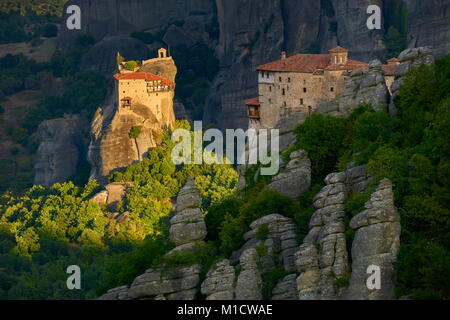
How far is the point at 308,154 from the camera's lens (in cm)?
6569

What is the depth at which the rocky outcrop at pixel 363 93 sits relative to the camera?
216 ft

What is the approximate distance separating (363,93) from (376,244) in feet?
45.9

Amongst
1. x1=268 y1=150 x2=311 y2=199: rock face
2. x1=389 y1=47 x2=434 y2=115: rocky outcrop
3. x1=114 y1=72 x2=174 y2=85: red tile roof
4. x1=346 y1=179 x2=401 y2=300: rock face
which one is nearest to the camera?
x1=346 y1=179 x2=401 y2=300: rock face

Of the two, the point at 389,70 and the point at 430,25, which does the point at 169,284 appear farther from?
the point at 430,25

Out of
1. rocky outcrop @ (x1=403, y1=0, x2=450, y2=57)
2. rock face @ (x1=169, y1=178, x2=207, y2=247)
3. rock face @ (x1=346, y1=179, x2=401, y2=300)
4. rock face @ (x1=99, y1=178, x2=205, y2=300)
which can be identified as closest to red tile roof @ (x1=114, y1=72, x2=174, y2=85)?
rocky outcrop @ (x1=403, y1=0, x2=450, y2=57)

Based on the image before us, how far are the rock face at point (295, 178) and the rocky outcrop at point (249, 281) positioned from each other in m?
6.73

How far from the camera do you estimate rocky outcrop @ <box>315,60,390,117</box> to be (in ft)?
216

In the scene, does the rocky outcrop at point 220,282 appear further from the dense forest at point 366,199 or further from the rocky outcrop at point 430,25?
the rocky outcrop at point 430,25

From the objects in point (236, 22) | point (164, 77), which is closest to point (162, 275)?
point (164, 77)

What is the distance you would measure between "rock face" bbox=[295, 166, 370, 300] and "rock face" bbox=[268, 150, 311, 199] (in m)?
5.71

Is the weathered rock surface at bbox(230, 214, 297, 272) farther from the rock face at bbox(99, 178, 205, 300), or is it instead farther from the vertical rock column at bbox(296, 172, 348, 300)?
the rock face at bbox(99, 178, 205, 300)

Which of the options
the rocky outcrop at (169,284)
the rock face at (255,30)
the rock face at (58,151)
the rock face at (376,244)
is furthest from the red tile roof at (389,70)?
the rock face at (58,151)

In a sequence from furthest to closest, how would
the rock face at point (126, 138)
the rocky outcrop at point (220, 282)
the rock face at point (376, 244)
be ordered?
the rock face at point (126, 138), the rocky outcrop at point (220, 282), the rock face at point (376, 244)

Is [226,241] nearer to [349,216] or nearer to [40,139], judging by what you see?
[349,216]
